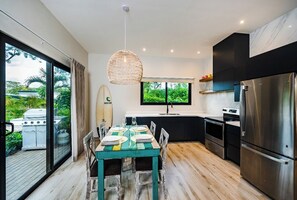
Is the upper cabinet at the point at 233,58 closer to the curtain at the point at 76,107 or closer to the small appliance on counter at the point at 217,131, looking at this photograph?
the small appliance on counter at the point at 217,131

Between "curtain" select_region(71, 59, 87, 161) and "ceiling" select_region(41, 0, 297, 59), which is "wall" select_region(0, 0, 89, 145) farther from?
"curtain" select_region(71, 59, 87, 161)

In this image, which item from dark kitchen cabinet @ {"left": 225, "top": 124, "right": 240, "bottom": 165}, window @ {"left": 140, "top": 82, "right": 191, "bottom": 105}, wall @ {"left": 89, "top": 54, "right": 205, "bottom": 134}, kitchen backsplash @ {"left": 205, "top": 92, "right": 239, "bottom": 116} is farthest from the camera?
window @ {"left": 140, "top": 82, "right": 191, "bottom": 105}

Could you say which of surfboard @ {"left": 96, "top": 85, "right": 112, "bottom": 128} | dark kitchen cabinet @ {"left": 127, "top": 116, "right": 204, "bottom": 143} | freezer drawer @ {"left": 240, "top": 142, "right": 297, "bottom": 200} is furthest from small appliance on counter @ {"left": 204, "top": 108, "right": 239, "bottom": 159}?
surfboard @ {"left": 96, "top": 85, "right": 112, "bottom": 128}

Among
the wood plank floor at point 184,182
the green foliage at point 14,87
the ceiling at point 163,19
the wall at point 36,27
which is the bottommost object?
the wood plank floor at point 184,182

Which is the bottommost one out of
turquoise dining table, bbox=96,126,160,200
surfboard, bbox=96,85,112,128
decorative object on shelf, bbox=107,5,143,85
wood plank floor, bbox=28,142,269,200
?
wood plank floor, bbox=28,142,269,200

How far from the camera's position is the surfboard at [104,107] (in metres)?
4.71

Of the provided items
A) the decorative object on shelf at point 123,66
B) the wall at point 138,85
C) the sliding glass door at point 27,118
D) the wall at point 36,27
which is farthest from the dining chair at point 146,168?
the wall at point 138,85

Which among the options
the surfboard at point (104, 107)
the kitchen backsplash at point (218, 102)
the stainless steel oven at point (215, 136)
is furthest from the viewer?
the surfboard at point (104, 107)

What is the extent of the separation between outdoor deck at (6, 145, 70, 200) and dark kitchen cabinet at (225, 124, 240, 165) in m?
3.52

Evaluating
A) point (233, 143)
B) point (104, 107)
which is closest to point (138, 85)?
point (104, 107)

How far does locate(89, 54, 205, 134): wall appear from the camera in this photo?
4.84 meters

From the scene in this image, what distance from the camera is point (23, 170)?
2.21 m

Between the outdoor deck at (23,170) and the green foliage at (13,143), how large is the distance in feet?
0.23

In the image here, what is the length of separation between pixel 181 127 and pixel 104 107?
96.9 inches
